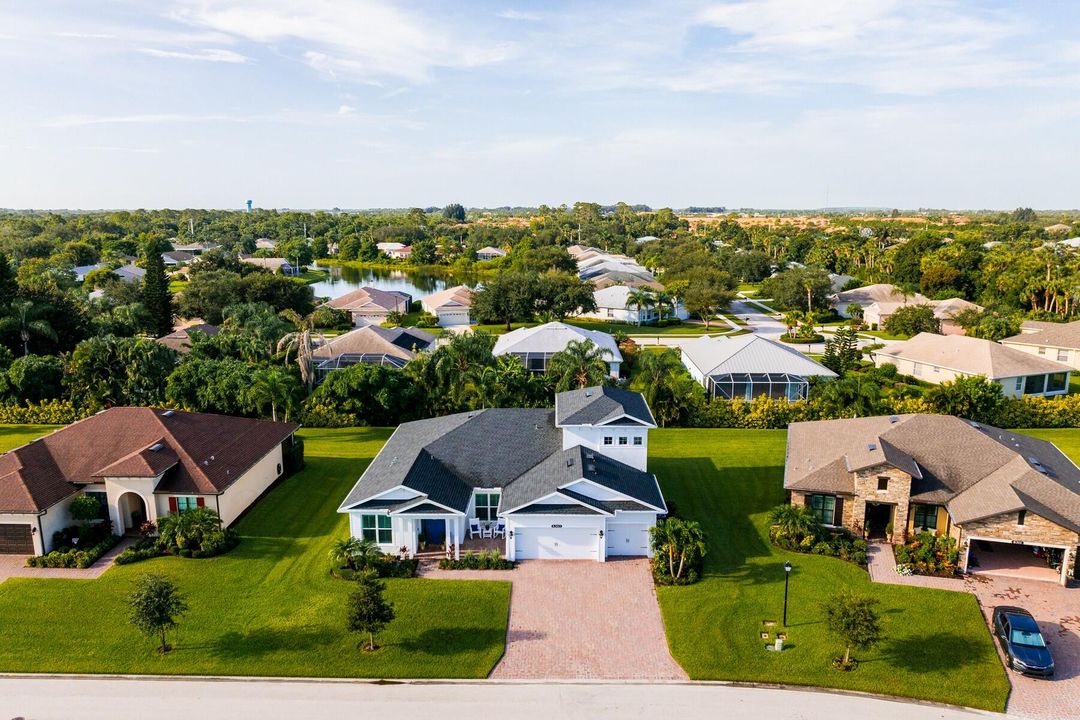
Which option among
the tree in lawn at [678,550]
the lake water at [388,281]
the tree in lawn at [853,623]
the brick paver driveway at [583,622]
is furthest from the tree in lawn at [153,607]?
the lake water at [388,281]

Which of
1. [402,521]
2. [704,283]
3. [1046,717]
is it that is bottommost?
[1046,717]

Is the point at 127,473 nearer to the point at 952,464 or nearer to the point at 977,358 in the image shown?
the point at 952,464

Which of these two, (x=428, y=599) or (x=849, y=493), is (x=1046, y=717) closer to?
(x=849, y=493)

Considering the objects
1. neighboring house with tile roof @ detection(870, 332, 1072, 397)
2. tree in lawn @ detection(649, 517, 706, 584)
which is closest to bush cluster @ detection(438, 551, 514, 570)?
tree in lawn @ detection(649, 517, 706, 584)

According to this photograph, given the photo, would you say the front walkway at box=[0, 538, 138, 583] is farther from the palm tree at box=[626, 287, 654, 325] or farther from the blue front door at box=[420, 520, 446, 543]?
the palm tree at box=[626, 287, 654, 325]

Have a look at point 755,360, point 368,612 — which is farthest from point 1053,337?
point 368,612

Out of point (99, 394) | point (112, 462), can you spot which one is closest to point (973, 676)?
point (112, 462)

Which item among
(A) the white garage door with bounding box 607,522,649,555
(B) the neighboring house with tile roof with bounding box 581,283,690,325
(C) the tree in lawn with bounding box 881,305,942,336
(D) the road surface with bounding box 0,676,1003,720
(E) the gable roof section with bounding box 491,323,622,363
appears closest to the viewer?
(D) the road surface with bounding box 0,676,1003,720
